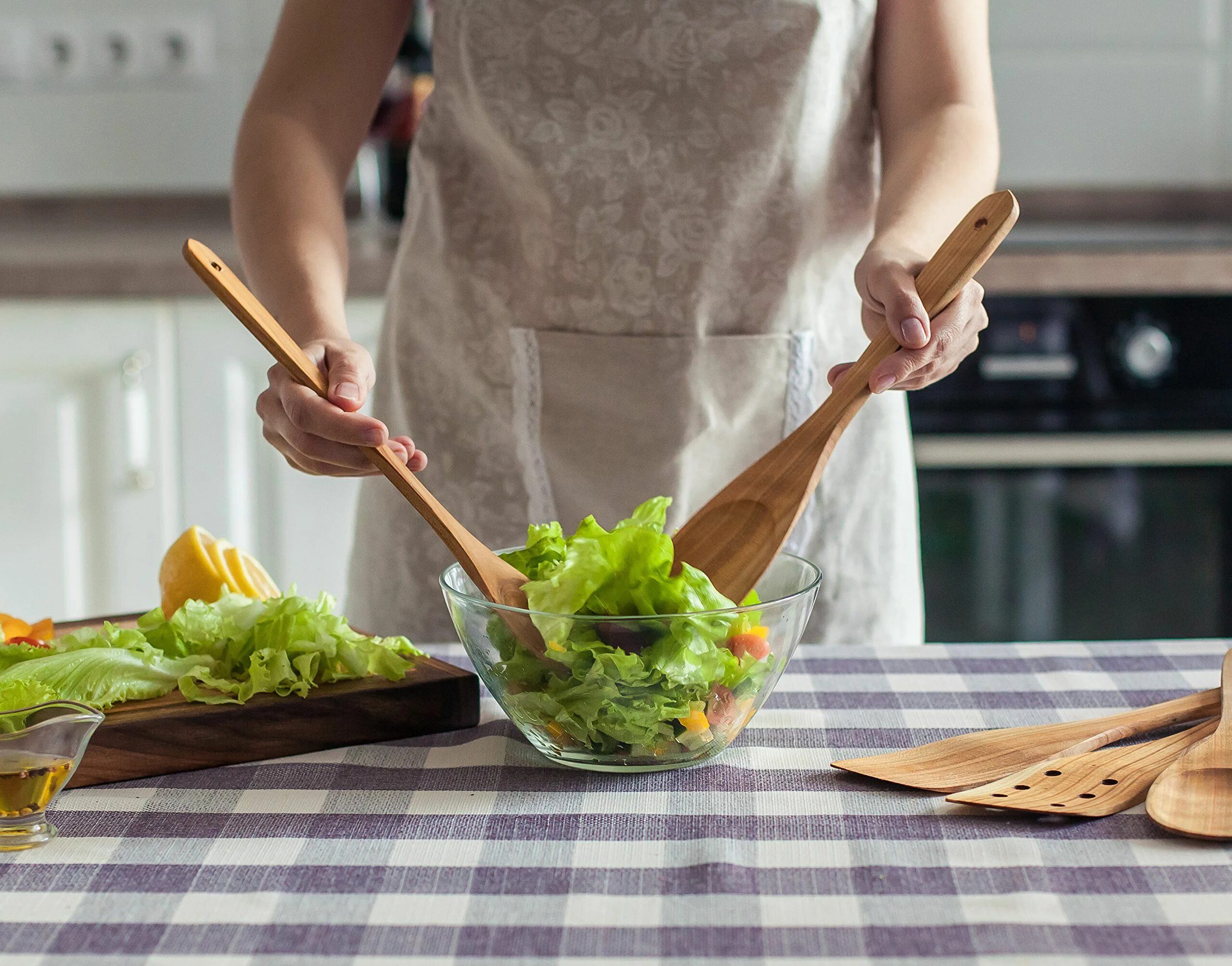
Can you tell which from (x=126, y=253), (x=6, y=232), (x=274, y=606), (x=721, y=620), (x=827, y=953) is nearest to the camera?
(x=827, y=953)

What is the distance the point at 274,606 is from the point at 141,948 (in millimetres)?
276

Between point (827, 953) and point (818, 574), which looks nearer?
point (827, 953)

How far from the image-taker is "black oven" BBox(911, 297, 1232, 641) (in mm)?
1724

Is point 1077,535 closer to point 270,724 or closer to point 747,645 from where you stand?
point 747,645

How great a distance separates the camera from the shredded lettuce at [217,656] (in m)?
0.76

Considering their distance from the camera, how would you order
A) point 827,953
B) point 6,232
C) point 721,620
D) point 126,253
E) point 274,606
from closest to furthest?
point 827,953 → point 721,620 → point 274,606 → point 126,253 → point 6,232

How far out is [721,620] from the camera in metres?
0.69

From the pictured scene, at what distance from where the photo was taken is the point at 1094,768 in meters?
0.70

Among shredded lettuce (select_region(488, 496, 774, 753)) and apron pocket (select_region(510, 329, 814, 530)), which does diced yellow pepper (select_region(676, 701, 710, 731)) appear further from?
apron pocket (select_region(510, 329, 814, 530))

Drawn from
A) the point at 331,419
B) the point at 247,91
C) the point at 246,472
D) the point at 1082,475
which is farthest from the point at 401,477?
the point at 247,91

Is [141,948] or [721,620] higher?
[721,620]

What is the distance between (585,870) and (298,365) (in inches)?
13.4

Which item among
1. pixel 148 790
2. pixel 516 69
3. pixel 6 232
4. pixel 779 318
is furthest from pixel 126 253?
pixel 148 790

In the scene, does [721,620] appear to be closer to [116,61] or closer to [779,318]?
[779,318]
